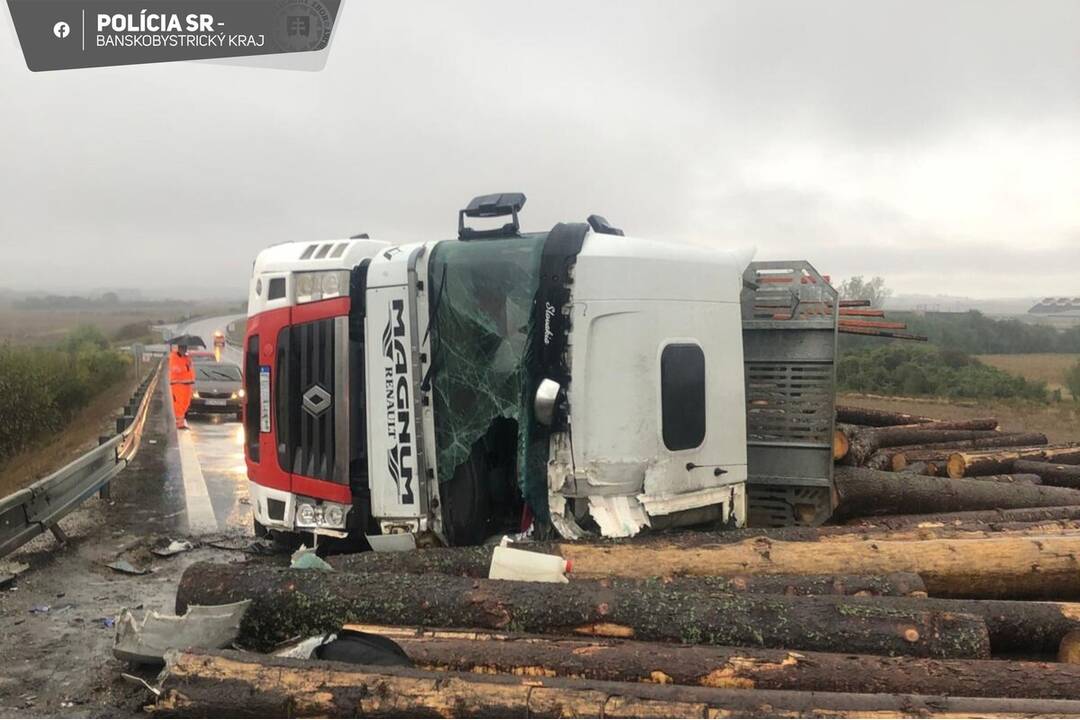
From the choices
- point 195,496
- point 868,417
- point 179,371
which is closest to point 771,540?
point 195,496

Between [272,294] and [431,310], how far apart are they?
1268 mm

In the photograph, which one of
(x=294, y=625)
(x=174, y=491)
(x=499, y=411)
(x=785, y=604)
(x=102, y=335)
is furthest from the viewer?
(x=102, y=335)

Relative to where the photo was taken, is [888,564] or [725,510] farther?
[725,510]

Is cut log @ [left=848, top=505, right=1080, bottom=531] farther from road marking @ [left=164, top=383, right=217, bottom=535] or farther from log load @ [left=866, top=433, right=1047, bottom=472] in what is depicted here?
road marking @ [left=164, top=383, right=217, bottom=535]

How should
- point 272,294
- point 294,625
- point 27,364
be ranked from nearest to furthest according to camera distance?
point 294,625 → point 272,294 → point 27,364

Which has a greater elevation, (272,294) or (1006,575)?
(272,294)

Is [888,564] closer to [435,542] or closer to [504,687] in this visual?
[504,687]

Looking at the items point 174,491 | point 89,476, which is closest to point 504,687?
point 89,476

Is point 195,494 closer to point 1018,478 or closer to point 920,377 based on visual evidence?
point 1018,478

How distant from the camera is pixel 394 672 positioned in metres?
3.04

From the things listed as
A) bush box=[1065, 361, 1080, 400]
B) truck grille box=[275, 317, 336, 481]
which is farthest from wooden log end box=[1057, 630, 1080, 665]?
bush box=[1065, 361, 1080, 400]

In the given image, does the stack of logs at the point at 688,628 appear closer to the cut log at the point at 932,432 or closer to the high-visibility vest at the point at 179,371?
the cut log at the point at 932,432

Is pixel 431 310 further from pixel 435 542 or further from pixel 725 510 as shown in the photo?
pixel 725 510

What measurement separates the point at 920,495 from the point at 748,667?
12.4 ft
